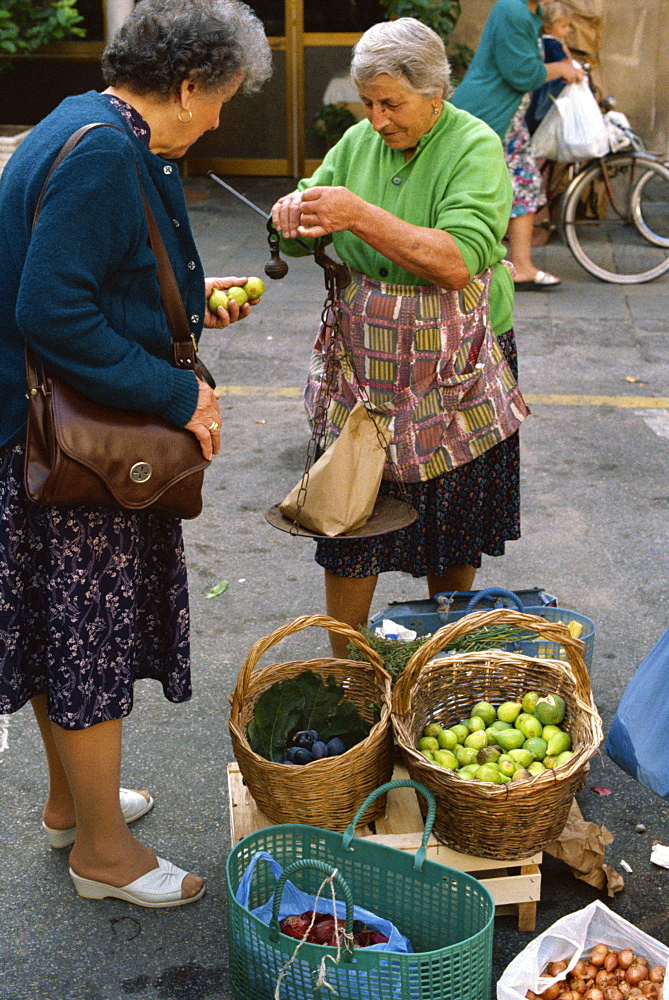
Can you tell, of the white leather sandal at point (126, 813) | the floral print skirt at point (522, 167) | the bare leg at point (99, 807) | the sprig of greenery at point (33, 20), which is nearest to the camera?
the bare leg at point (99, 807)

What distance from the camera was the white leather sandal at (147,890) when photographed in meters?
2.65

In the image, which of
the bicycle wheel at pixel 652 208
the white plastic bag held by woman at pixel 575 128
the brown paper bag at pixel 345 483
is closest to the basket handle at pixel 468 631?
the brown paper bag at pixel 345 483

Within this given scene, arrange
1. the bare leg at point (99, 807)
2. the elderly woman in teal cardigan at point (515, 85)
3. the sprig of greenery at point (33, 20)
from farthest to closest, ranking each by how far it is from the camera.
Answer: the sprig of greenery at point (33, 20), the elderly woman in teal cardigan at point (515, 85), the bare leg at point (99, 807)

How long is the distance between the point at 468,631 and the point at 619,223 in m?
7.22

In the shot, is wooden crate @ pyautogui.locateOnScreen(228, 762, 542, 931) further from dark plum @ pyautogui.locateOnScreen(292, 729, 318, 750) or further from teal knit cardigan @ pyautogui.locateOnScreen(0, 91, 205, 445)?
teal knit cardigan @ pyautogui.locateOnScreen(0, 91, 205, 445)

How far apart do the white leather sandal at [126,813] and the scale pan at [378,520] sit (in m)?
0.83

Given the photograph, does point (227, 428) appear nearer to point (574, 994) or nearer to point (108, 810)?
point (108, 810)

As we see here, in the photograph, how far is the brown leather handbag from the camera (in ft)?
7.05

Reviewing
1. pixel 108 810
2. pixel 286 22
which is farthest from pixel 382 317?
pixel 286 22

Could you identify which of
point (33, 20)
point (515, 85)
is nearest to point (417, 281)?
point (515, 85)

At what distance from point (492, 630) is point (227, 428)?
9.30 ft

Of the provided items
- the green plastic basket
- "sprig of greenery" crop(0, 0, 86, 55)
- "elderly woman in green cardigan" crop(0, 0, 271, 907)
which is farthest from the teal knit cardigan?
"sprig of greenery" crop(0, 0, 86, 55)

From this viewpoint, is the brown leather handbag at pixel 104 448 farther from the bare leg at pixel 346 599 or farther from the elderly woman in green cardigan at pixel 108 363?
the bare leg at pixel 346 599

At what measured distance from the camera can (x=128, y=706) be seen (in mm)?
2506
